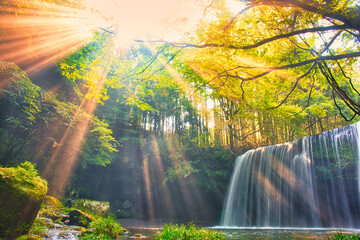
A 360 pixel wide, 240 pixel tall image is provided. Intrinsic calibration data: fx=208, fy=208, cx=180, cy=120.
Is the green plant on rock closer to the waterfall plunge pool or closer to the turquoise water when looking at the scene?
the turquoise water

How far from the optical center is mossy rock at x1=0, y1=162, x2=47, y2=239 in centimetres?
443

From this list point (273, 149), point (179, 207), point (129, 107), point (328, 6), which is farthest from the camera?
point (129, 107)

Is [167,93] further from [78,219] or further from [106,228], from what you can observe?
[78,219]

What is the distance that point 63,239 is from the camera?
6039mm

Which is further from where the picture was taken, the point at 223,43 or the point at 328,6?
the point at 223,43

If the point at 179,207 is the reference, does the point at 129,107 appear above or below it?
above

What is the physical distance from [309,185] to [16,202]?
1334cm

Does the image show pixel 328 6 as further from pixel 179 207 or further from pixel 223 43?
pixel 179 207

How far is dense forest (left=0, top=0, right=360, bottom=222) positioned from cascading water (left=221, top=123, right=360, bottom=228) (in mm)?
2256

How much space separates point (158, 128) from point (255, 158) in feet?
49.1

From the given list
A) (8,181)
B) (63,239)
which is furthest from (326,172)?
(8,181)

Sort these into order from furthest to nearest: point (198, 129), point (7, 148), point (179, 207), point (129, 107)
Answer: point (198, 129), point (129, 107), point (179, 207), point (7, 148)

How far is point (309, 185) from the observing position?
11891 mm

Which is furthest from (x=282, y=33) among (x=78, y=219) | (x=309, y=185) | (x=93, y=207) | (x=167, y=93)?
(x=93, y=207)
